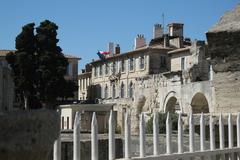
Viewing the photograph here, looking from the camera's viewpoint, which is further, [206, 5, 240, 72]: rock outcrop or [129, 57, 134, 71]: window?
[129, 57, 134, 71]: window

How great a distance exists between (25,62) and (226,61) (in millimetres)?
38017

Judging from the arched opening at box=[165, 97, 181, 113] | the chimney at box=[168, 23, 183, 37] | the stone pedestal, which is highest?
the chimney at box=[168, 23, 183, 37]

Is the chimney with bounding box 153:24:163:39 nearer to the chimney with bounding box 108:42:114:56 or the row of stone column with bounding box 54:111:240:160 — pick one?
the chimney with bounding box 108:42:114:56

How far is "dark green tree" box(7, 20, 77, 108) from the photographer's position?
137 feet

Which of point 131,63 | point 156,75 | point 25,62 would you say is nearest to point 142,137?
point 25,62

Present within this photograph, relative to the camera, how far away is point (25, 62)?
138 ft

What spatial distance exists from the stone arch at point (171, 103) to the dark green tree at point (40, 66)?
31.5 feet

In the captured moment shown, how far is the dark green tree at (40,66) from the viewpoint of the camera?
41.6 metres

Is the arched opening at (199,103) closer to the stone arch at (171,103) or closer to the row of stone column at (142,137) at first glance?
the stone arch at (171,103)

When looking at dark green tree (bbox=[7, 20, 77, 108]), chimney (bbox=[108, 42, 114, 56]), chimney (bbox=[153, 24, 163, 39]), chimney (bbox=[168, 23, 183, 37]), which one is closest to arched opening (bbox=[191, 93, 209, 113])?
dark green tree (bbox=[7, 20, 77, 108])

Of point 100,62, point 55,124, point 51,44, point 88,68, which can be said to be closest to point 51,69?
point 51,44

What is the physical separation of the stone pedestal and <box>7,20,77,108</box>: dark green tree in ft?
131

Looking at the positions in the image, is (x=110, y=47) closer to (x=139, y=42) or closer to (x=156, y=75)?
(x=139, y=42)

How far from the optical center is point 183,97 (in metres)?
39.2
